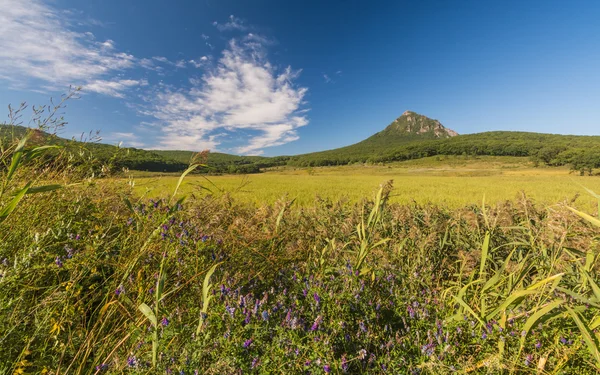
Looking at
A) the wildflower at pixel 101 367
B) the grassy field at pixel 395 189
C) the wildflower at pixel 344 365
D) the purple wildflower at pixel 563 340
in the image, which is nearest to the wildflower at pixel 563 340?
the purple wildflower at pixel 563 340

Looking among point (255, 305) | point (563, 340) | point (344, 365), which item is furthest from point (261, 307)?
point (563, 340)

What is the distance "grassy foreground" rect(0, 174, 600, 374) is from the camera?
142 cm

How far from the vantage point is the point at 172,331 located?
157 cm

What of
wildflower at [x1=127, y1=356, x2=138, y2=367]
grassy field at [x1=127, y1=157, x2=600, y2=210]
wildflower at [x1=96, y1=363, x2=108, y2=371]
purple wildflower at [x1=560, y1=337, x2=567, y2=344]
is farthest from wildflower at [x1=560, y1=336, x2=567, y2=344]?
wildflower at [x1=96, y1=363, x2=108, y2=371]

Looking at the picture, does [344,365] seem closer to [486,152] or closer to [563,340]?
[563,340]

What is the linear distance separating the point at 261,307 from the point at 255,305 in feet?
0.57

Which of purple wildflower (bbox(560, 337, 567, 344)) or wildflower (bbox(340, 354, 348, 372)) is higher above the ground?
wildflower (bbox(340, 354, 348, 372))

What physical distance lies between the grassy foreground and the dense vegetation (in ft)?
0.05

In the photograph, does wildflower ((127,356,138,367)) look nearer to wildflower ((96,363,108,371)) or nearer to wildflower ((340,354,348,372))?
wildflower ((96,363,108,371))

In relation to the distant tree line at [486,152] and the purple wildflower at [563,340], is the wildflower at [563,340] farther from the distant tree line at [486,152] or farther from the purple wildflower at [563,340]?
the distant tree line at [486,152]

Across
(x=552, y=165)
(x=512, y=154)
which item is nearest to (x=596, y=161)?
(x=552, y=165)

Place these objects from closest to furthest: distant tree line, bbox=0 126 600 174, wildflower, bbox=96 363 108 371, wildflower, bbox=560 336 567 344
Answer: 1. wildflower, bbox=96 363 108 371
2. wildflower, bbox=560 336 567 344
3. distant tree line, bbox=0 126 600 174

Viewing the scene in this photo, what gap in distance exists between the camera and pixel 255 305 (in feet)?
5.65

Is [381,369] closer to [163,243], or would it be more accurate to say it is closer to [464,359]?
[464,359]
